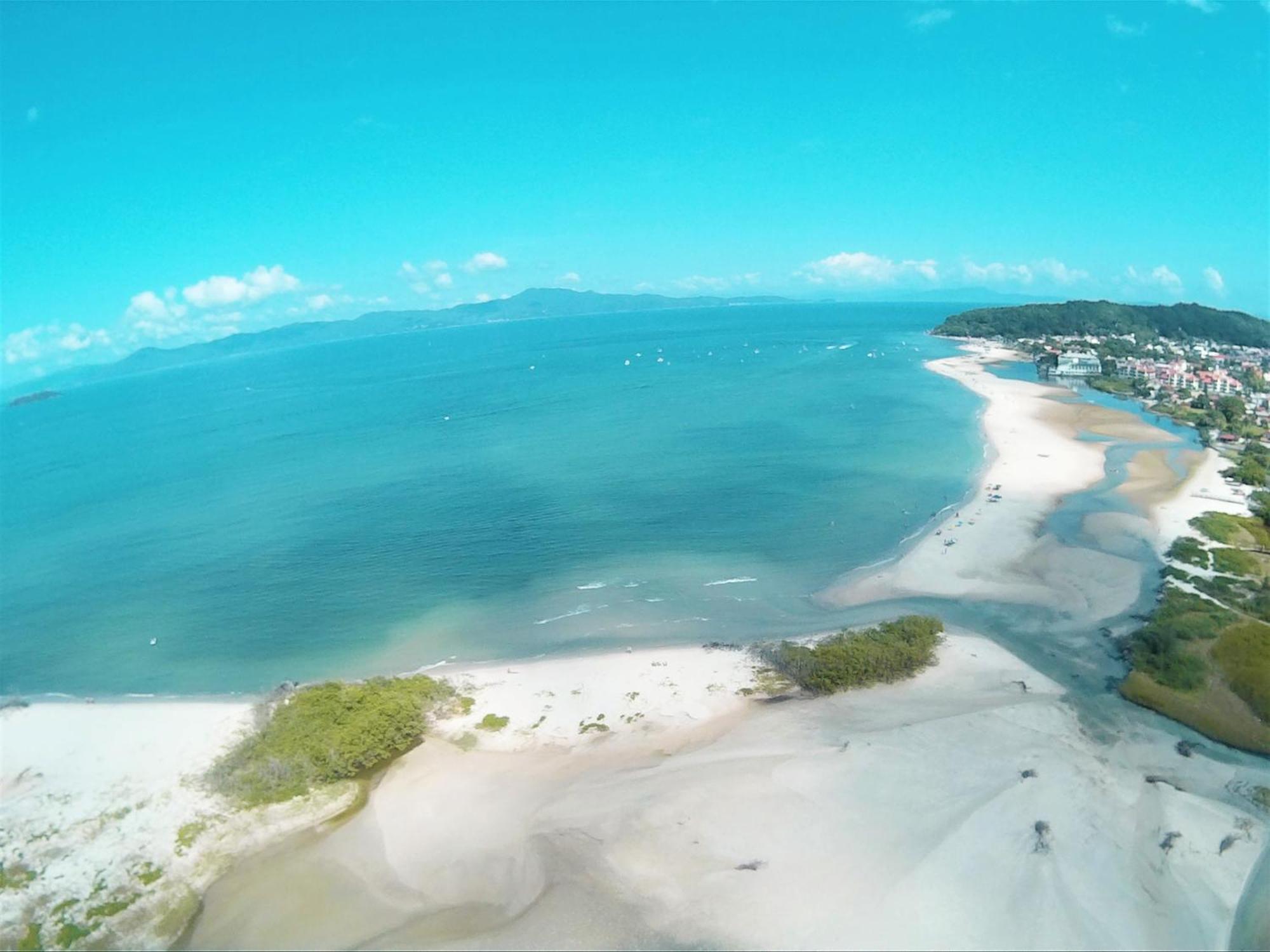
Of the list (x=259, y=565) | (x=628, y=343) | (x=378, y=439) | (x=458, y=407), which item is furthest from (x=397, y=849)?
(x=628, y=343)

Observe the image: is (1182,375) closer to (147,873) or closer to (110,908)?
(147,873)

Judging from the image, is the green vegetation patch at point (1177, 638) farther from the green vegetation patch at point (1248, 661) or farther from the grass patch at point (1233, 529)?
the grass patch at point (1233, 529)

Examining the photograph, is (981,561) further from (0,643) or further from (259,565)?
(0,643)

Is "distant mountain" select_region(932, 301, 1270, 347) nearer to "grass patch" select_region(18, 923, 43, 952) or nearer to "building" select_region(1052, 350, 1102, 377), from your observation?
"building" select_region(1052, 350, 1102, 377)

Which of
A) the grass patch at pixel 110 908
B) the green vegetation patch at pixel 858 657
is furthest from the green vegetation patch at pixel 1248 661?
the grass patch at pixel 110 908

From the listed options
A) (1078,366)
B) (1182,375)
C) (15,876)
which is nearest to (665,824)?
(15,876)

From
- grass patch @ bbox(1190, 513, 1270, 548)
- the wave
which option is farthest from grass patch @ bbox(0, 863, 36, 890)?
grass patch @ bbox(1190, 513, 1270, 548)
